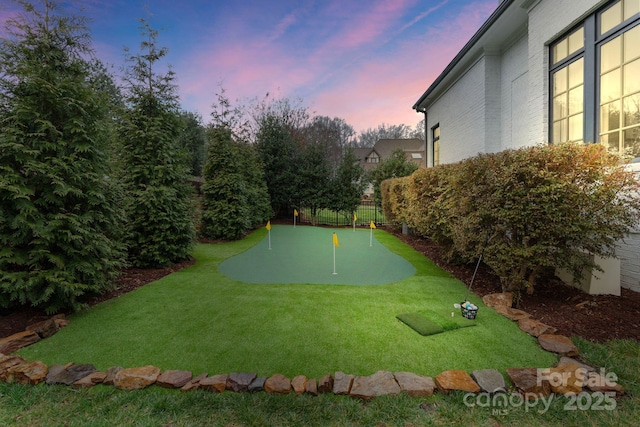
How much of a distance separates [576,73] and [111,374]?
7691 millimetres

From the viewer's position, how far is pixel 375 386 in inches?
88.5

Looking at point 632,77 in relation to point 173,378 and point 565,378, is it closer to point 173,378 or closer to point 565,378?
point 565,378

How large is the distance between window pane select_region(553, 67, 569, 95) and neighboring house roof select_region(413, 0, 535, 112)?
5.34 ft

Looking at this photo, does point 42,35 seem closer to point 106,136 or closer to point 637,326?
point 106,136

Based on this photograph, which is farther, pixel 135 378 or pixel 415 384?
pixel 135 378

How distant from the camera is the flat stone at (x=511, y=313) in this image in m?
3.40

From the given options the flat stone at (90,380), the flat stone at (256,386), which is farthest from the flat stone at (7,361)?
the flat stone at (256,386)

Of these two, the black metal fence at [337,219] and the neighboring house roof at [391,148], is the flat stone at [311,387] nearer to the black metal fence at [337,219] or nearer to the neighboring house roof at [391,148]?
the black metal fence at [337,219]

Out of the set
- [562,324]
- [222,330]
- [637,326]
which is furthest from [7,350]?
[637,326]

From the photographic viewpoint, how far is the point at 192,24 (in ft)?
23.8

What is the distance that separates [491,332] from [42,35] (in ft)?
22.4

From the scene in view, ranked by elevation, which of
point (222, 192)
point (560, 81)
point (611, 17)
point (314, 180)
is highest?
point (611, 17)

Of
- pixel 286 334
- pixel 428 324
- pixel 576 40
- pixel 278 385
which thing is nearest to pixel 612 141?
pixel 576 40

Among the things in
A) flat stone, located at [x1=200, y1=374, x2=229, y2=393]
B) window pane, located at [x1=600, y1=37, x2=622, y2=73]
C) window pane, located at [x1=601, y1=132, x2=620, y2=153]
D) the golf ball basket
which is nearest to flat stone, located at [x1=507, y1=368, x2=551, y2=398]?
the golf ball basket
